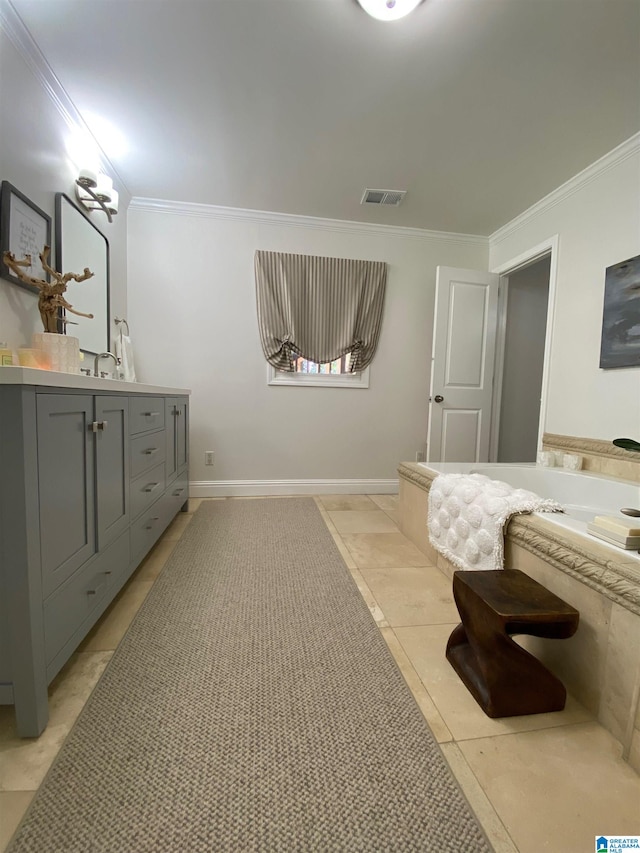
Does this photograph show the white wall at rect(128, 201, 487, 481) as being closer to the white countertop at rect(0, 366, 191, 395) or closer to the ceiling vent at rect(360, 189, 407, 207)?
the ceiling vent at rect(360, 189, 407, 207)

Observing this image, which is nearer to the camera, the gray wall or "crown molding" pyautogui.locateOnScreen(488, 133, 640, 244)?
"crown molding" pyautogui.locateOnScreen(488, 133, 640, 244)

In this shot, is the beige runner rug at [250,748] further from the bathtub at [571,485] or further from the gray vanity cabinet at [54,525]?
the bathtub at [571,485]

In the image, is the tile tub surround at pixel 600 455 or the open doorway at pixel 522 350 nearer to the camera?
the tile tub surround at pixel 600 455

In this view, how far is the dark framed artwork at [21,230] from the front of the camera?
1.35 m

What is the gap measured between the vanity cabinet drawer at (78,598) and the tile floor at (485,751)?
0.58 ft

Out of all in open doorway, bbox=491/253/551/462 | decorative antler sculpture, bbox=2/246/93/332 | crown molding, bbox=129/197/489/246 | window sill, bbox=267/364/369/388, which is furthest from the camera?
open doorway, bbox=491/253/551/462

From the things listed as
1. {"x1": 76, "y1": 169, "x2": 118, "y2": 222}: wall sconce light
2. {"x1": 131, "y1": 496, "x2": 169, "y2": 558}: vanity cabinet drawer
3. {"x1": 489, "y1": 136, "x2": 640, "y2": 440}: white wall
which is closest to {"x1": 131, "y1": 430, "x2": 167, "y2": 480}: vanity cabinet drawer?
{"x1": 131, "y1": 496, "x2": 169, "y2": 558}: vanity cabinet drawer

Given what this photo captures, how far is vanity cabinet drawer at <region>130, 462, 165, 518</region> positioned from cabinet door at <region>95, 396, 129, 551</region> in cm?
8

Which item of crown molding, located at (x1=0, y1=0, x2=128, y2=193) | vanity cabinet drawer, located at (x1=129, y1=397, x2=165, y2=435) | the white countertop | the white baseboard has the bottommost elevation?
the white baseboard

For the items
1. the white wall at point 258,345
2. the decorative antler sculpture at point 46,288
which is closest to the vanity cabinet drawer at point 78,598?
the decorative antler sculpture at point 46,288

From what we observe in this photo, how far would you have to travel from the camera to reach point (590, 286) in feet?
6.98

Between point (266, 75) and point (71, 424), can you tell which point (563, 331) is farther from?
point (71, 424)

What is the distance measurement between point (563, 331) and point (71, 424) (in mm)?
2787

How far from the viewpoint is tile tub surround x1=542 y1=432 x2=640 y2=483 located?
6.10 feet
